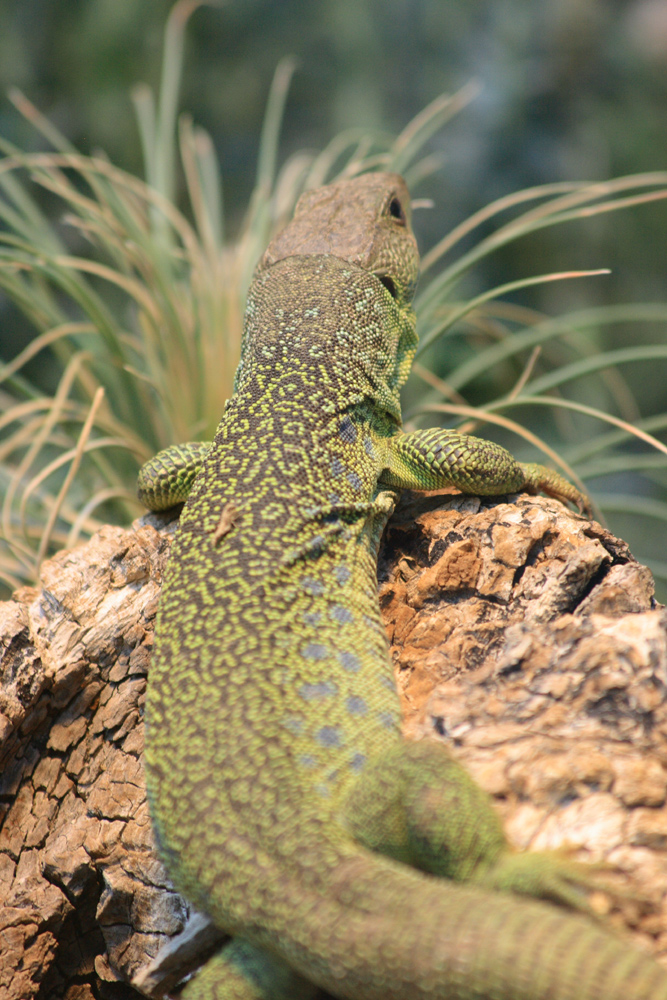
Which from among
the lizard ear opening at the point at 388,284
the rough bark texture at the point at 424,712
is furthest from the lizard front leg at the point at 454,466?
the lizard ear opening at the point at 388,284

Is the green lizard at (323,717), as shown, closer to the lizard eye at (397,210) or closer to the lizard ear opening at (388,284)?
the lizard ear opening at (388,284)

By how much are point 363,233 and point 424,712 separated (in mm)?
2260

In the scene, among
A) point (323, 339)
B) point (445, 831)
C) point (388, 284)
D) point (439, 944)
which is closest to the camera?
point (439, 944)

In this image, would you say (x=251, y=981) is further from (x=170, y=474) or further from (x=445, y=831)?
(x=170, y=474)

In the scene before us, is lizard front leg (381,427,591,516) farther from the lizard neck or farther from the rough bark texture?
the lizard neck

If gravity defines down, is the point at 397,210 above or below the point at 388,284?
above

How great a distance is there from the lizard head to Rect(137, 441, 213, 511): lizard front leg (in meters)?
1.00

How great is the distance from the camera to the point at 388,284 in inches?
141

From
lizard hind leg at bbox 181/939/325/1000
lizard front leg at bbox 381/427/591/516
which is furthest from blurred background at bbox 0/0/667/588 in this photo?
lizard hind leg at bbox 181/939/325/1000

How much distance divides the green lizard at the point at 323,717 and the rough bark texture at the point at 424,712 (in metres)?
0.17

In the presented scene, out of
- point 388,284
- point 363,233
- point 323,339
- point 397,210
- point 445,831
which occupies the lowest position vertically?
point 445,831

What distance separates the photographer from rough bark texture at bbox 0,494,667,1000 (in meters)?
2.12

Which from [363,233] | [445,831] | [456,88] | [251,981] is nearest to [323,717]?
[445,831]

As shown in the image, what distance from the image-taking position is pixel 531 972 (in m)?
1.65
